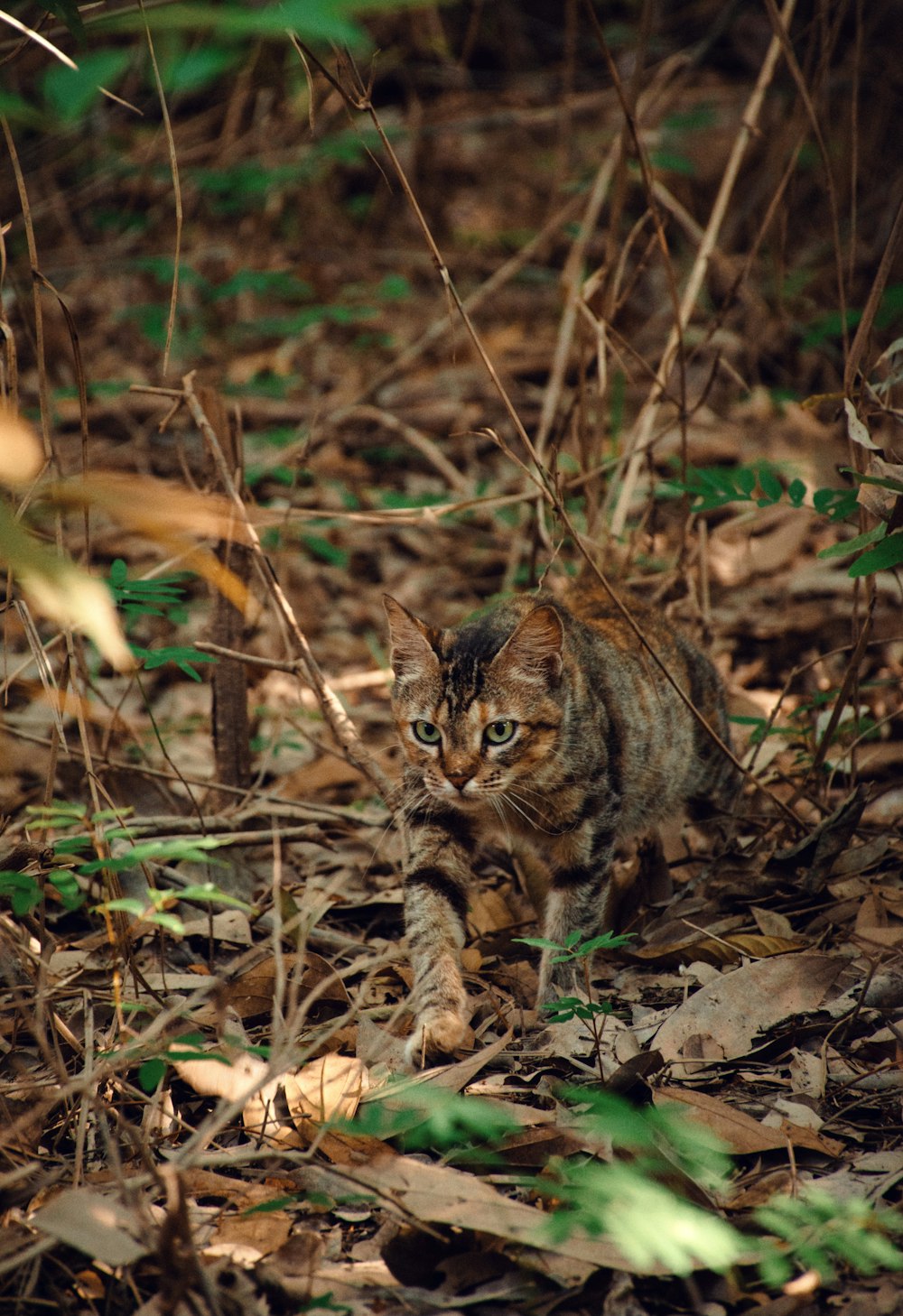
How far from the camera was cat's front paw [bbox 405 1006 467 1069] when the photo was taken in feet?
11.8

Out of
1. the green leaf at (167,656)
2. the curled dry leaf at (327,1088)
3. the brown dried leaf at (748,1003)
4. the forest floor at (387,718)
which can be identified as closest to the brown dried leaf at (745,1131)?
the forest floor at (387,718)

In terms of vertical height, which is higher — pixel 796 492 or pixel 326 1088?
pixel 796 492

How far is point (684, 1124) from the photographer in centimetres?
262

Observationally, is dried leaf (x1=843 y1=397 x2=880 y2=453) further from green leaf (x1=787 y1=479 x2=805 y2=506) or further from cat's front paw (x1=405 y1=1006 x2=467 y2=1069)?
cat's front paw (x1=405 y1=1006 x2=467 y2=1069)

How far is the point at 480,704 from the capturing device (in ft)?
14.2

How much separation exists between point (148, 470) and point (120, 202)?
4.21 meters

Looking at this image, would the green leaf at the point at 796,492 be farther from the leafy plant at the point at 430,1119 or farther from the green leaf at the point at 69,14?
the green leaf at the point at 69,14

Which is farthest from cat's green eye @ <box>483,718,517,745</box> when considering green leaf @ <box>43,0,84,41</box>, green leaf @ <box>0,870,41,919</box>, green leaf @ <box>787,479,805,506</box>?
green leaf @ <box>43,0,84,41</box>

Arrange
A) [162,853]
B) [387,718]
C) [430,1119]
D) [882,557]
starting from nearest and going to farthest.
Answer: [162,853] < [430,1119] < [882,557] < [387,718]

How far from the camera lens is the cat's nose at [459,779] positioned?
4.23 meters

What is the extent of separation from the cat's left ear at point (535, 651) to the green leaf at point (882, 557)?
3.49 ft

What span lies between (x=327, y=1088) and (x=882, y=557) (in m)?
2.37

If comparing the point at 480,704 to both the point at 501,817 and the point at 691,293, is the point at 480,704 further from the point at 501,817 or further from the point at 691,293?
the point at 691,293

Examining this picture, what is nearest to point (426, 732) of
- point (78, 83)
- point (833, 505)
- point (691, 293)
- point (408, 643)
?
point (408, 643)
